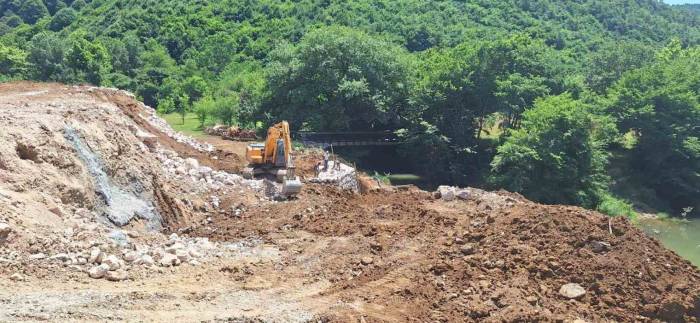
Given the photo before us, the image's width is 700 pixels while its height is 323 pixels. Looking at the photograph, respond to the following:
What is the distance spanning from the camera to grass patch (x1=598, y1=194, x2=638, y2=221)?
1155 inches

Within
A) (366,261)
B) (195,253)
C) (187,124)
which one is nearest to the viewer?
(195,253)

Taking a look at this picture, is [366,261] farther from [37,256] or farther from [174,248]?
[37,256]

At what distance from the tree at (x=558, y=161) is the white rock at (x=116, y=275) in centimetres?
2135

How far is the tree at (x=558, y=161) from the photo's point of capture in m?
29.5

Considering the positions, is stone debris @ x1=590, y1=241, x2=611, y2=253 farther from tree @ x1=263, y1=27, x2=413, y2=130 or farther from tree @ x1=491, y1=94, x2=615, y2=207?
tree @ x1=263, y1=27, x2=413, y2=130

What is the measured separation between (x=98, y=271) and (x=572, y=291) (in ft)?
28.9

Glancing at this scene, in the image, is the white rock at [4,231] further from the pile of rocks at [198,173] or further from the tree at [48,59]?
the tree at [48,59]

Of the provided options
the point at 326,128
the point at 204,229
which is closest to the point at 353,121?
the point at 326,128

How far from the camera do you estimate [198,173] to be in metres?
19.8

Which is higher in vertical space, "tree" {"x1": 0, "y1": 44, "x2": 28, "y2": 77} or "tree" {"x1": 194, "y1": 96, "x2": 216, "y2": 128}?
"tree" {"x1": 0, "y1": 44, "x2": 28, "y2": 77}

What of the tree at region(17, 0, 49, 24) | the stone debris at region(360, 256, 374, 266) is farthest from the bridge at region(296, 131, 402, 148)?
the tree at region(17, 0, 49, 24)

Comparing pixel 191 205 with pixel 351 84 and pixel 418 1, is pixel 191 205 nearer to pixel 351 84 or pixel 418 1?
pixel 351 84

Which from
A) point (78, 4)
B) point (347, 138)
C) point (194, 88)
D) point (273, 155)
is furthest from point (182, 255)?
point (78, 4)

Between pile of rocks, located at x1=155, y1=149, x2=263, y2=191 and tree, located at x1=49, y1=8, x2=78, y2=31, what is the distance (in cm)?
6093
